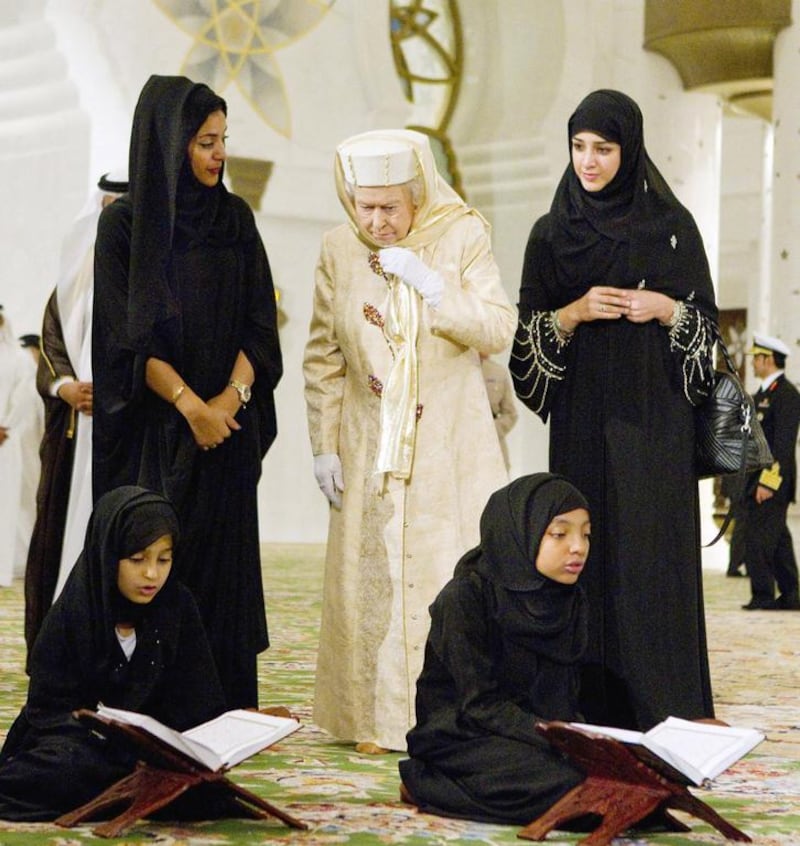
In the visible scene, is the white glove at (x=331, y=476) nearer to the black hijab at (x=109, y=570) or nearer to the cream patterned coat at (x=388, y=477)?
the cream patterned coat at (x=388, y=477)

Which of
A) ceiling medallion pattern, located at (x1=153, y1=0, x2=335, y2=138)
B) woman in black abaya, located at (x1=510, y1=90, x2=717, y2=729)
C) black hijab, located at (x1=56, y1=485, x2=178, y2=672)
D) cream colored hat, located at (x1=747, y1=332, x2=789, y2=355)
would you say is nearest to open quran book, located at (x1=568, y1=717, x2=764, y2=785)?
woman in black abaya, located at (x1=510, y1=90, x2=717, y2=729)

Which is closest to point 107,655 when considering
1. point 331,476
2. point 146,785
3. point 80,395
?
point 146,785

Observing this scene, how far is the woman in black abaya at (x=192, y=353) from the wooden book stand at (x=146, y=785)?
0.93 metres

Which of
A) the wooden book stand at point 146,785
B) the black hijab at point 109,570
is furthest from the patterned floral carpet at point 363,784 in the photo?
the black hijab at point 109,570

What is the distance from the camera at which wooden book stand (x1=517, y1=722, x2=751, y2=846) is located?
10.2ft

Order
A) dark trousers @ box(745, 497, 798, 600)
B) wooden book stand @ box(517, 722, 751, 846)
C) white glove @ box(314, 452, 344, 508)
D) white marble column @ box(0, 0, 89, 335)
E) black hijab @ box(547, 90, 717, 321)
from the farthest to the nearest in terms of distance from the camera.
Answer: white marble column @ box(0, 0, 89, 335) < dark trousers @ box(745, 497, 798, 600) < white glove @ box(314, 452, 344, 508) < black hijab @ box(547, 90, 717, 321) < wooden book stand @ box(517, 722, 751, 846)

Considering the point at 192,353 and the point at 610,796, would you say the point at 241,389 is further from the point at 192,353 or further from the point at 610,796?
the point at 610,796

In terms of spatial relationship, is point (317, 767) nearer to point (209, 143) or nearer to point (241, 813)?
point (241, 813)

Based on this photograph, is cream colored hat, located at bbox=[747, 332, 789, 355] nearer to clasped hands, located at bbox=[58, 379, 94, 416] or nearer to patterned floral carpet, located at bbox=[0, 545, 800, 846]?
patterned floral carpet, located at bbox=[0, 545, 800, 846]

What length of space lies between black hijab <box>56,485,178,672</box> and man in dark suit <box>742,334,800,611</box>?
6444mm

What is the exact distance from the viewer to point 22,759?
3297 mm

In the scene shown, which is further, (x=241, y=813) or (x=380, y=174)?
(x=380, y=174)

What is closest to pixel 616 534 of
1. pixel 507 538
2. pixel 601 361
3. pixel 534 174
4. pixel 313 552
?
pixel 601 361

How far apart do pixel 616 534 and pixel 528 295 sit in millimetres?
654
